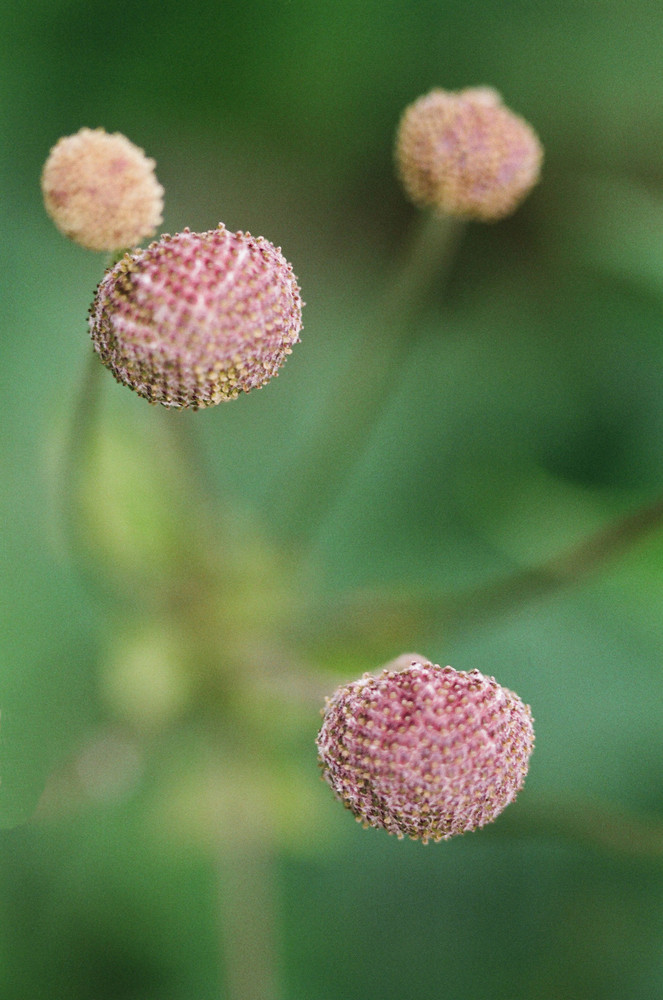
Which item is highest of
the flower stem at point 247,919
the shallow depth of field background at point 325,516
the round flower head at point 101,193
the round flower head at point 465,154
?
the round flower head at point 465,154

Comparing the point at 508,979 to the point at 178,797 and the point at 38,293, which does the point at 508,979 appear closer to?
the point at 178,797

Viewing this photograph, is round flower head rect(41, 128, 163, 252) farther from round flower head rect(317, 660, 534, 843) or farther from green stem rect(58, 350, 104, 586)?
round flower head rect(317, 660, 534, 843)

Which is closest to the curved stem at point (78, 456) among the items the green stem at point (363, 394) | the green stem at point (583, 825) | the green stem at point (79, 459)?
the green stem at point (79, 459)

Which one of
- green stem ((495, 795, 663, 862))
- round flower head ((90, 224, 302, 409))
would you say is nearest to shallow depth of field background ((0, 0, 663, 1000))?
green stem ((495, 795, 663, 862))

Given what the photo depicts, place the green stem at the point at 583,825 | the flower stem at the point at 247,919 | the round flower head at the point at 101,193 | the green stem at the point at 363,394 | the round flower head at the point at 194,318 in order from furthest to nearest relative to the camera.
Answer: the flower stem at the point at 247,919
the green stem at the point at 363,394
the green stem at the point at 583,825
the round flower head at the point at 101,193
the round flower head at the point at 194,318

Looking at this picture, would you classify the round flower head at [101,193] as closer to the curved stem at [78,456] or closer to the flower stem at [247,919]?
the curved stem at [78,456]
